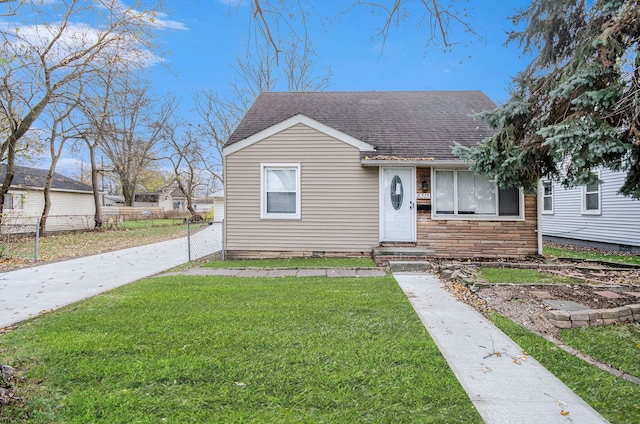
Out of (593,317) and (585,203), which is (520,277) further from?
(585,203)

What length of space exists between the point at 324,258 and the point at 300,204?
164 cm

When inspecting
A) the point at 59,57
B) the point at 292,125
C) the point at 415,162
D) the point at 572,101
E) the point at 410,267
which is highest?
the point at 59,57

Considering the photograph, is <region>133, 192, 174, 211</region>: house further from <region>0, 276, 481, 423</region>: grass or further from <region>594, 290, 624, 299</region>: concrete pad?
<region>594, 290, 624, 299</region>: concrete pad

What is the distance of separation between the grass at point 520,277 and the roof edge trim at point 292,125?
442 centimetres

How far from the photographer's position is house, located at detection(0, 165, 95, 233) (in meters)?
20.0

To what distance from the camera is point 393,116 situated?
11445mm

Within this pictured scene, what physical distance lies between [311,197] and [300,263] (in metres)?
1.93

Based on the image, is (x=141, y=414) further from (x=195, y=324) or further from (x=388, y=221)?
(x=388, y=221)

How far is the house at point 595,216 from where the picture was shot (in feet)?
36.6

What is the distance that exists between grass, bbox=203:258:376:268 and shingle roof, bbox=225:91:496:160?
3.03 metres

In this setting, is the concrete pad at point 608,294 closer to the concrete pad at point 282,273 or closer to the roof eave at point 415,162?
the roof eave at point 415,162

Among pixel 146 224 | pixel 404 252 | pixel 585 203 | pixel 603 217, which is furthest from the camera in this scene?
pixel 146 224

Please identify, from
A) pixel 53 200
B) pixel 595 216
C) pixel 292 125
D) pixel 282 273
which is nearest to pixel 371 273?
pixel 282 273

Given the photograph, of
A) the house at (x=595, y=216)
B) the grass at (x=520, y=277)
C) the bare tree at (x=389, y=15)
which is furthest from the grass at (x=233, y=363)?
the house at (x=595, y=216)
